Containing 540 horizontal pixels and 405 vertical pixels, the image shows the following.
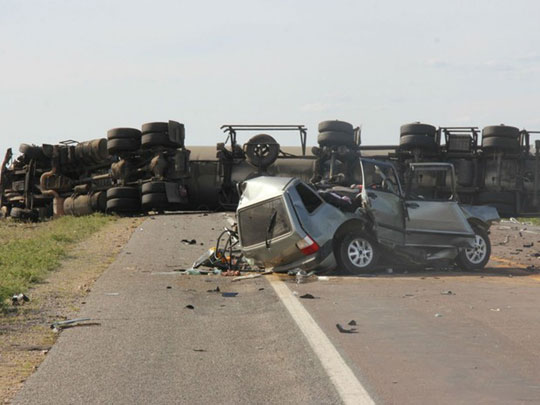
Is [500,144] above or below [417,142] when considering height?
below

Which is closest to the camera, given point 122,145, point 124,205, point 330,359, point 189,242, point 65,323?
point 330,359

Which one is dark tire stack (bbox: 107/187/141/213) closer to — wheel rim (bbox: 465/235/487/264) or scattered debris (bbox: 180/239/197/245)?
scattered debris (bbox: 180/239/197/245)

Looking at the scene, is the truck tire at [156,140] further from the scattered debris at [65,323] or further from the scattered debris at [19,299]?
the scattered debris at [65,323]

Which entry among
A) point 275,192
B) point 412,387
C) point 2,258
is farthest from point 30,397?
point 2,258

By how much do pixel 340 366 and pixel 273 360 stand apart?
0.66 metres

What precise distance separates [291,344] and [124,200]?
27.3 meters

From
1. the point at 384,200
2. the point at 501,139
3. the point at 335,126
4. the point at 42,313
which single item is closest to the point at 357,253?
the point at 384,200

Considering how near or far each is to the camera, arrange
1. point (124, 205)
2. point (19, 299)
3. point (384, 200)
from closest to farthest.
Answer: point (19, 299), point (384, 200), point (124, 205)

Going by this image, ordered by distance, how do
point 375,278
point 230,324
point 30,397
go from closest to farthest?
point 30,397, point 230,324, point 375,278

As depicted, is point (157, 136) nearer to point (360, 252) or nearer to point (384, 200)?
point (384, 200)

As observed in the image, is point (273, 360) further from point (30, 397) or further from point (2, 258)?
point (2, 258)

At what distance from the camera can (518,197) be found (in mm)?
32594

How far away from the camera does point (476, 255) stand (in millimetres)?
17547

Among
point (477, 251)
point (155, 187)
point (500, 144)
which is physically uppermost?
point (500, 144)
